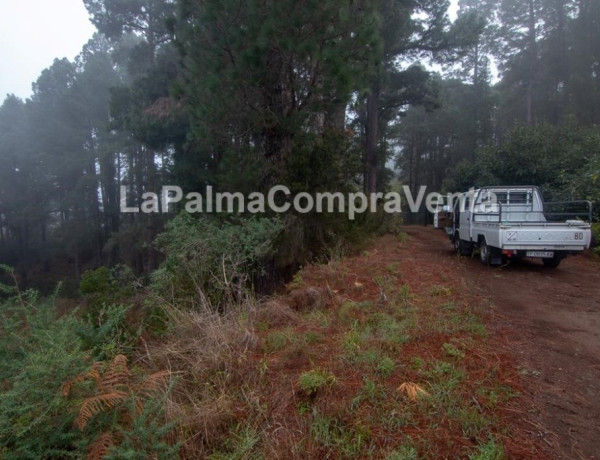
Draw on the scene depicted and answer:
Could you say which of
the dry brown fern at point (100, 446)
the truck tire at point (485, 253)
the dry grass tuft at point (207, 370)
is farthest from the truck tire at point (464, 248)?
the dry brown fern at point (100, 446)

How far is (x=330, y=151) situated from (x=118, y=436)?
6651 millimetres

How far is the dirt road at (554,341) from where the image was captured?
2727 millimetres

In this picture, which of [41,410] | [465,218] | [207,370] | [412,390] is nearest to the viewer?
[41,410]

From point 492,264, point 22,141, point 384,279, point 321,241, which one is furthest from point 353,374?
point 22,141

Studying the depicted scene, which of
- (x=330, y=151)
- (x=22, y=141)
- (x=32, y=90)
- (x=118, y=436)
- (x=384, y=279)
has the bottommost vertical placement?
(x=118, y=436)

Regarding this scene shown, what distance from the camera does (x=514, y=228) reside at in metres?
7.73

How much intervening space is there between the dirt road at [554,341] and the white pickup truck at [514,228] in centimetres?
50

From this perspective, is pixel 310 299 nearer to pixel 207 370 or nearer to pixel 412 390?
pixel 207 370

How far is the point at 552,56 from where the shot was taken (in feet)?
89.2

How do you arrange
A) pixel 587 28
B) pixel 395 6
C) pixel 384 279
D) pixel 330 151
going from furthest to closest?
pixel 587 28
pixel 395 6
pixel 330 151
pixel 384 279

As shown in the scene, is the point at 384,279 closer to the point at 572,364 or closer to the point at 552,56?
the point at 572,364

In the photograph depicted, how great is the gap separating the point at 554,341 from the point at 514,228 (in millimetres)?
3934

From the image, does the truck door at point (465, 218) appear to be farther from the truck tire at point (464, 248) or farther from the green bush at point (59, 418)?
the green bush at point (59, 418)

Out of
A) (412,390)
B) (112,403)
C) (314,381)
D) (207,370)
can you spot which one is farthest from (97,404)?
(412,390)
